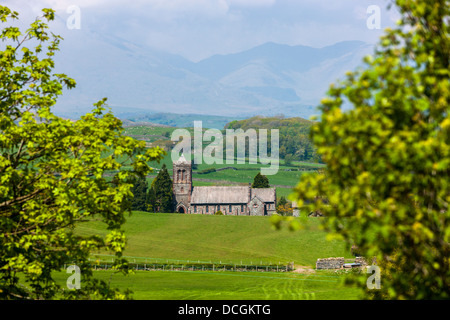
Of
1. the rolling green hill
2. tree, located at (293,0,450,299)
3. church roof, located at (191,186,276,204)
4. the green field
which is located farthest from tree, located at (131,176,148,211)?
tree, located at (293,0,450,299)

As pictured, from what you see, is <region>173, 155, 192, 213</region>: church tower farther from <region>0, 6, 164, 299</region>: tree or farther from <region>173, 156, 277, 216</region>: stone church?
<region>0, 6, 164, 299</region>: tree

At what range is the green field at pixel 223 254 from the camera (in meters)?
53.8

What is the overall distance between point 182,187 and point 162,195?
15128 mm

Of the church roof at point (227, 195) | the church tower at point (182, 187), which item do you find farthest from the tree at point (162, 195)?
the church roof at point (227, 195)

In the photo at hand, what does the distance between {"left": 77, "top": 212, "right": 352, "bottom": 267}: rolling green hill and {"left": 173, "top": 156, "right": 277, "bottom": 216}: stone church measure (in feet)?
112

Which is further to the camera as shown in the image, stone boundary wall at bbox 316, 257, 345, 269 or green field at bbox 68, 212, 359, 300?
stone boundary wall at bbox 316, 257, 345, 269

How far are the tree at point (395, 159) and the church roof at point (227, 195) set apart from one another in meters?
152

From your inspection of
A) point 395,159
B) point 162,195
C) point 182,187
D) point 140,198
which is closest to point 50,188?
point 395,159

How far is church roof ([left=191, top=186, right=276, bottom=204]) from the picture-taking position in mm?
165375

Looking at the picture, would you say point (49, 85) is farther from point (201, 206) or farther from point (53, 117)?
point (201, 206)

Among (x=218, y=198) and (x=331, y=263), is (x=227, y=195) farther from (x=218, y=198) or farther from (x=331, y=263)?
(x=331, y=263)

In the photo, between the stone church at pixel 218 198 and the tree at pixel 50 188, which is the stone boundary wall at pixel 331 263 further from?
the stone church at pixel 218 198

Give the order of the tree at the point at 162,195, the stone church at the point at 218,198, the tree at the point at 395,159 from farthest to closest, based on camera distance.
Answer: the stone church at the point at 218,198, the tree at the point at 162,195, the tree at the point at 395,159

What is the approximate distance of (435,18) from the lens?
43.4 feet
